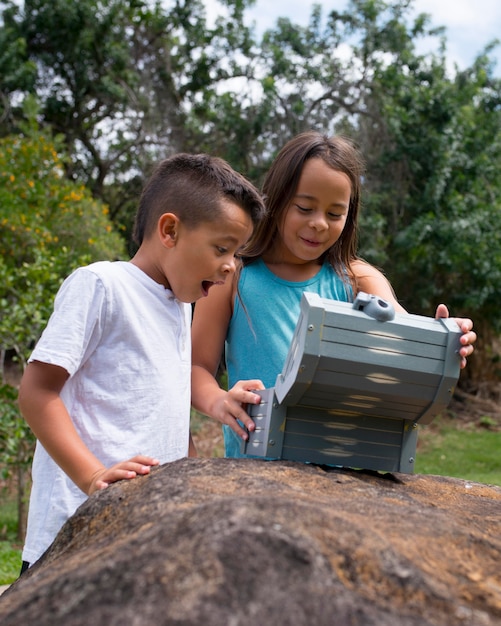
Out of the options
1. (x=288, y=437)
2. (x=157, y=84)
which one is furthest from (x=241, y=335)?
(x=157, y=84)

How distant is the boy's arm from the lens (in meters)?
1.76

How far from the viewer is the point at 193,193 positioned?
209 centimetres

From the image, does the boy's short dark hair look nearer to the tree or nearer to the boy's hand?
the boy's hand

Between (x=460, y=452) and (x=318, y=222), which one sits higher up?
(x=318, y=222)

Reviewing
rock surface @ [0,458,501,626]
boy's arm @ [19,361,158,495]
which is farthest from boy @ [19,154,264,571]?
rock surface @ [0,458,501,626]

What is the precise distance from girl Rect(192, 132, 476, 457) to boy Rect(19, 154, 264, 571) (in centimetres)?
23

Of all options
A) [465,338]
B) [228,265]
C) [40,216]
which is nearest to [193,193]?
[228,265]

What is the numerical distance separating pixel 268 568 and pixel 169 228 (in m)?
1.18

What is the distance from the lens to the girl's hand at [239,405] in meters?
1.99

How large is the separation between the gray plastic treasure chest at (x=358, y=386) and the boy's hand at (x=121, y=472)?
1.04 ft

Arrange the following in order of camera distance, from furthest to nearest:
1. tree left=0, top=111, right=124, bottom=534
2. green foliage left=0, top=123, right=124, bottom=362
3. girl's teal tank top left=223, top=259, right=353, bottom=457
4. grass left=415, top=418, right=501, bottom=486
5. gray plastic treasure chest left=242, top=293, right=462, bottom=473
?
1. grass left=415, top=418, right=501, bottom=486
2. green foliage left=0, top=123, right=124, bottom=362
3. tree left=0, top=111, right=124, bottom=534
4. girl's teal tank top left=223, top=259, right=353, bottom=457
5. gray plastic treasure chest left=242, top=293, right=462, bottom=473

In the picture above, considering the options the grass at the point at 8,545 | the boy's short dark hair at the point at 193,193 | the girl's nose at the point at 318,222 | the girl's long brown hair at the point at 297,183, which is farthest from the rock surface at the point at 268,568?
the grass at the point at 8,545

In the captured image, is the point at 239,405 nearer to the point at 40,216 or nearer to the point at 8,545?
the point at 8,545

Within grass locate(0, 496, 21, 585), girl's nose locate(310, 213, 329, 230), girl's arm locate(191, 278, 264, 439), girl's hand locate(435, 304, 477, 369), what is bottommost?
grass locate(0, 496, 21, 585)
